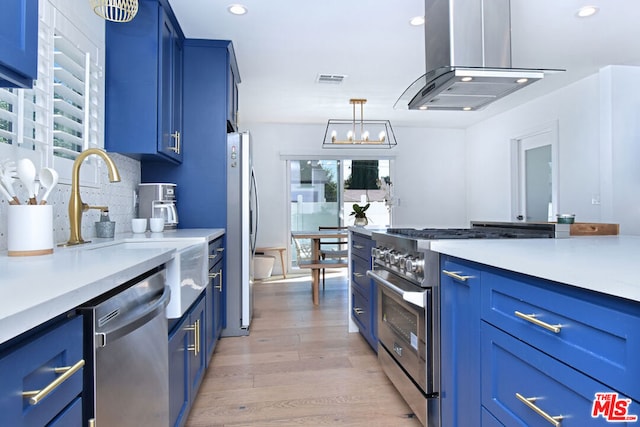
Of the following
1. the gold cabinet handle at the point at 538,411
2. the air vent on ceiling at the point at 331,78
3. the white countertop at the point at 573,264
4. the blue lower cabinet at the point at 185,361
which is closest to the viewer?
the white countertop at the point at 573,264

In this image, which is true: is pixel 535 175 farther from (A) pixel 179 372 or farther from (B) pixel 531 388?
(A) pixel 179 372

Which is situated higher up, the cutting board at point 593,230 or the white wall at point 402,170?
the white wall at point 402,170

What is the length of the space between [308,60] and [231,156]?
1.32 meters

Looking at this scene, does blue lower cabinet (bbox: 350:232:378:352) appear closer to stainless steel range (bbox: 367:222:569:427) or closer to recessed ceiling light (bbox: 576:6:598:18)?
stainless steel range (bbox: 367:222:569:427)

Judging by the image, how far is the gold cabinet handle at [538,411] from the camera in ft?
2.94

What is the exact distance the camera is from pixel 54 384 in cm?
65

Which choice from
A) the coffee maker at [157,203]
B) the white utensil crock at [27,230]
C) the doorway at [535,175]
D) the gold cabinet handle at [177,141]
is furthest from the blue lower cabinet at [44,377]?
the doorway at [535,175]

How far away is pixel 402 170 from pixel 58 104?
539 cm

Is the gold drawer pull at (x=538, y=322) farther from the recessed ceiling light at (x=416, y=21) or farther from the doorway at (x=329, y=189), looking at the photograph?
the doorway at (x=329, y=189)

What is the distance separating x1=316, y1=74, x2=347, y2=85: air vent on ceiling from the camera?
402cm

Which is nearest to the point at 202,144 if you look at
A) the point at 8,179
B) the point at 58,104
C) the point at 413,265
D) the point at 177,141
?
the point at 177,141

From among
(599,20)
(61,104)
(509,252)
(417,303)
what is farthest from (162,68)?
(599,20)

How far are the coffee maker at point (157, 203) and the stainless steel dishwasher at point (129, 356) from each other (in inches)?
58.8

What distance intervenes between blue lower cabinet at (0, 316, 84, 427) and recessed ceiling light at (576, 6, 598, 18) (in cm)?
358
